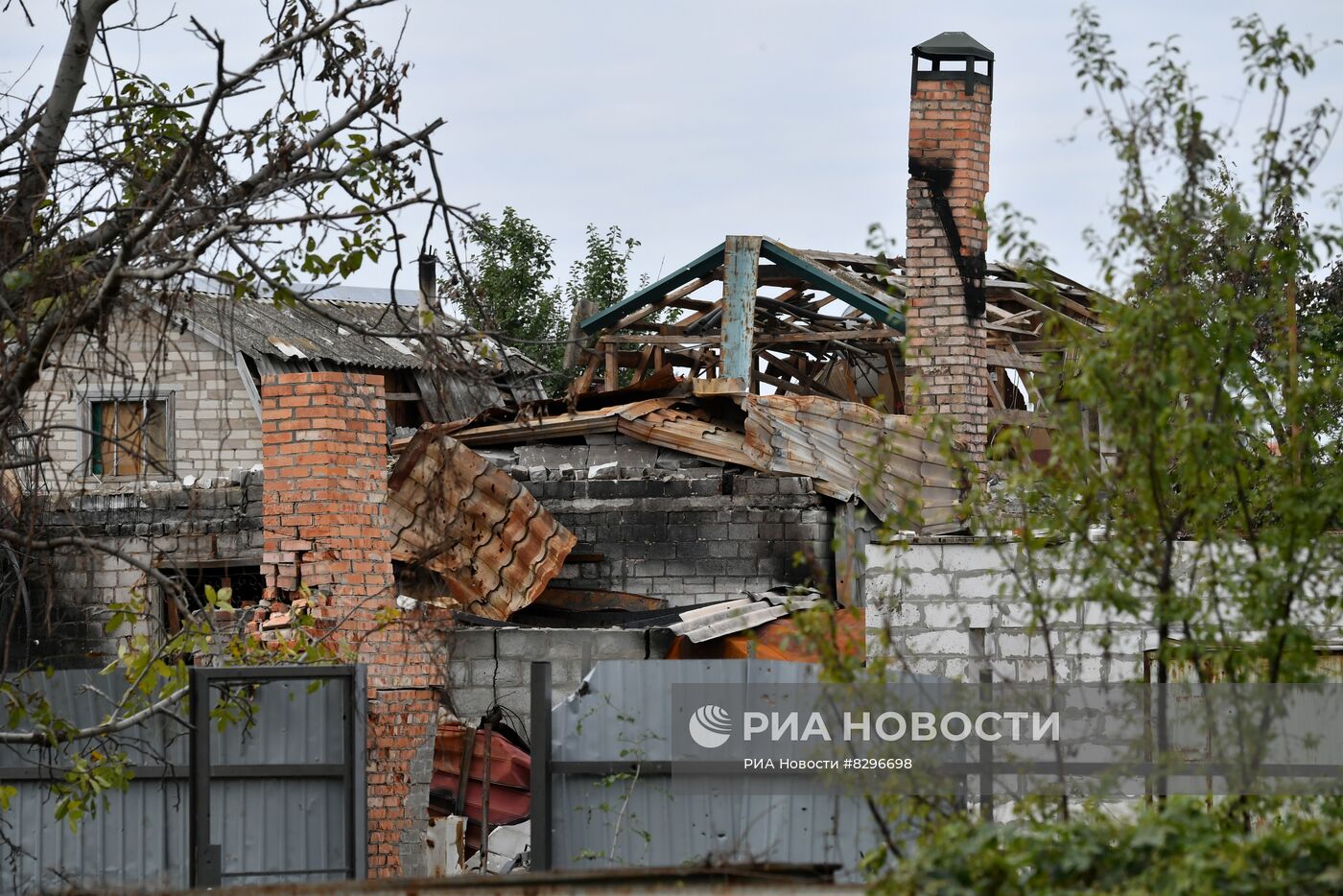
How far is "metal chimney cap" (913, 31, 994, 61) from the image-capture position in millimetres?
14031

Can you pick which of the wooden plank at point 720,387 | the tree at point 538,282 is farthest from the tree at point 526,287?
the wooden plank at point 720,387

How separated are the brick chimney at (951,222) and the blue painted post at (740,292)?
140cm

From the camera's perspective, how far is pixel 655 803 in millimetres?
8461

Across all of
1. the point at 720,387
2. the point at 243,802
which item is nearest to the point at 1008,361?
the point at 720,387

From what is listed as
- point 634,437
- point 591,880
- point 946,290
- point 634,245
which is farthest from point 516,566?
point 634,245

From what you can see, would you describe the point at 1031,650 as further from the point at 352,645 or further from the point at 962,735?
the point at 352,645

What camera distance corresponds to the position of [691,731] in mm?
8547

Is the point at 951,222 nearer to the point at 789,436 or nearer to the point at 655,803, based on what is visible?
the point at 789,436

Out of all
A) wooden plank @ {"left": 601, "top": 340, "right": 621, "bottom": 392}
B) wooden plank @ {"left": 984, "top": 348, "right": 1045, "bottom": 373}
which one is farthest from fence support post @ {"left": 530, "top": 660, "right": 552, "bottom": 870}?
wooden plank @ {"left": 601, "top": 340, "right": 621, "bottom": 392}

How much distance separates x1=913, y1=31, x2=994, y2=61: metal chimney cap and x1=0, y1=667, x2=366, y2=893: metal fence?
Answer: 27.0 feet

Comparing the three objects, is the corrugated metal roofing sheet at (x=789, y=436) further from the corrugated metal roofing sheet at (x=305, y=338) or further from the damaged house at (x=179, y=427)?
the corrugated metal roofing sheet at (x=305, y=338)

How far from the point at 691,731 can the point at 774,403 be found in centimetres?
406

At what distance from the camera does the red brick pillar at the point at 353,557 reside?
917 cm

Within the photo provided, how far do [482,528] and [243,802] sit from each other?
3.04 meters
